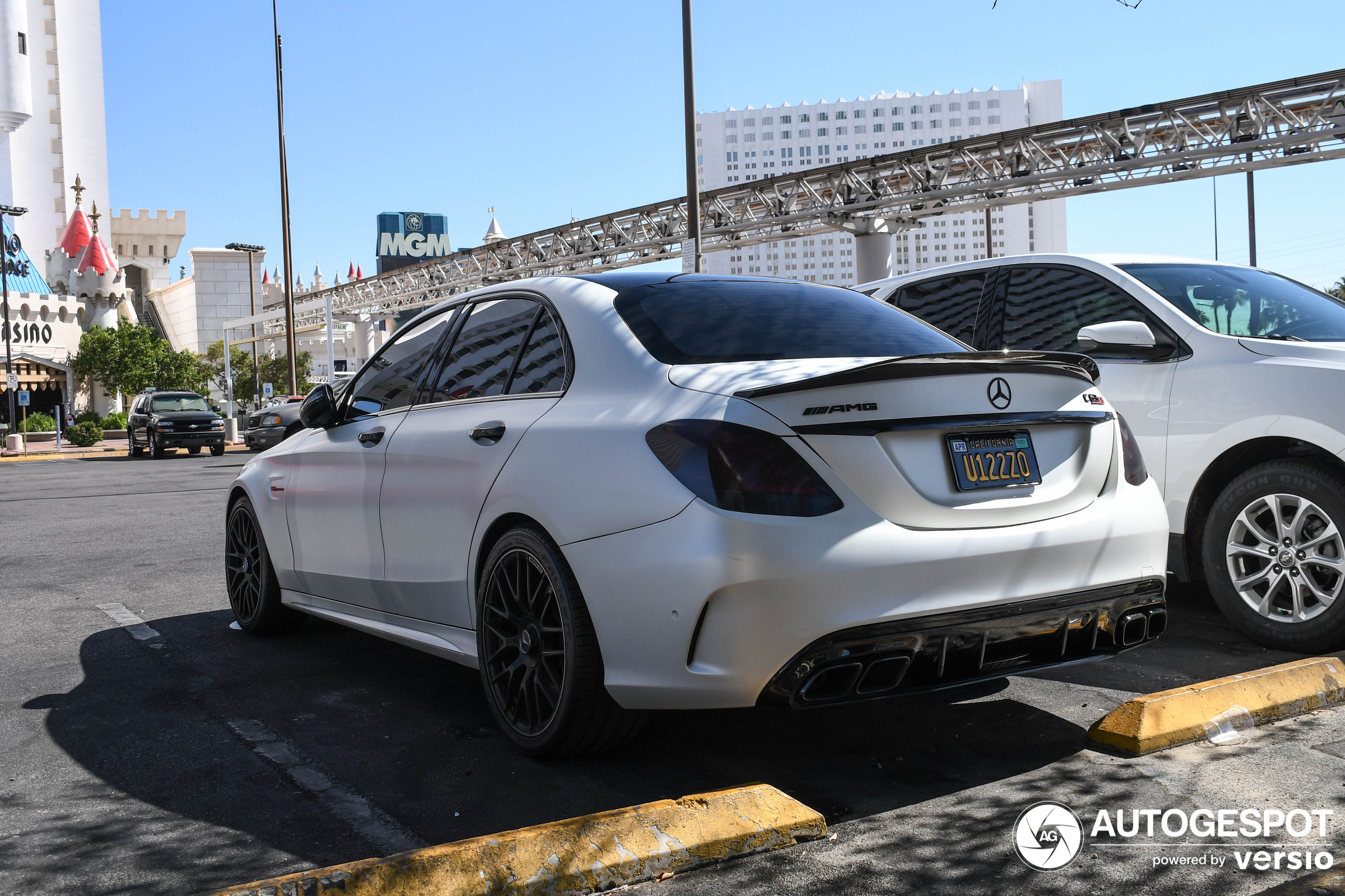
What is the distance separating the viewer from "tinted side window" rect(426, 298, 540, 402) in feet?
13.1

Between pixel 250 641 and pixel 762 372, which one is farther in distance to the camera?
pixel 250 641

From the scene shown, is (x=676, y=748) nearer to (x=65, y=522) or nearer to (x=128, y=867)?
(x=128, y=867)

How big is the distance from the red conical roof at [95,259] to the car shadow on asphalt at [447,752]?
7877 cm

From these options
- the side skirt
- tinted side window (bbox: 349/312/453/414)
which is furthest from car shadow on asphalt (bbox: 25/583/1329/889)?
tinted side window (bbox: 349/312/453/414)

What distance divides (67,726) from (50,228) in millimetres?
92169

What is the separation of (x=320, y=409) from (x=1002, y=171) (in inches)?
1088

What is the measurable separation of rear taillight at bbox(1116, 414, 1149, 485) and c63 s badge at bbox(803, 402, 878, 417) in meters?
1.02

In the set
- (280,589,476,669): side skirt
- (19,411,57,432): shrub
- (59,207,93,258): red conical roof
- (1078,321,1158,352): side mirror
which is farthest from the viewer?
(59,207,93,258): red conical roof

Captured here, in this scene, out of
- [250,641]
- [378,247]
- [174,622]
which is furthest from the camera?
[378,247]

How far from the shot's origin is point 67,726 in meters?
4.06

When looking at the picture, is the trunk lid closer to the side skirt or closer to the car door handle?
the car door handle

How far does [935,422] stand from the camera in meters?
3.10

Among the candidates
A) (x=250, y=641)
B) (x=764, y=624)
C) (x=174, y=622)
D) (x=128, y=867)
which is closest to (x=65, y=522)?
(x=174, y=622)

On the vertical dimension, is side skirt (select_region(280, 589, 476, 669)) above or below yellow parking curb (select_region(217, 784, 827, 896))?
above
